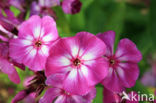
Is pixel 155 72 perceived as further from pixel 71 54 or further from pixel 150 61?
pixel 71 54

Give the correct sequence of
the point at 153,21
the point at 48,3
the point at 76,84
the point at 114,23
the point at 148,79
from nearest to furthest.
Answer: the point at 76,84 < the point at 48,3 < the point at 114,23 < the point at 153,21 < the point at 148,79

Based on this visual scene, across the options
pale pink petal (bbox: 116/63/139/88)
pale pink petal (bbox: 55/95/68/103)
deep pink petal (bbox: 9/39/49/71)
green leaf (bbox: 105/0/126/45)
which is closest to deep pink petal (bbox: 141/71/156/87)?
green leaf (bbox: 105/0/126/45)

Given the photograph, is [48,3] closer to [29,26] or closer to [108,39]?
[29,26]

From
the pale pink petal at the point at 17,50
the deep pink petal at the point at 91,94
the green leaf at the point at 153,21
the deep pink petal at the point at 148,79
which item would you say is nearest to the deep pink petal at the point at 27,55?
the pale pink petal at the point at 17,50

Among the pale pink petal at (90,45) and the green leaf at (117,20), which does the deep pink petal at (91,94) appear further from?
A: the green leaf at (117,20)

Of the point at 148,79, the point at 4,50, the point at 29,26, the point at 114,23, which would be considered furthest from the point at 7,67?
the point at 148,79

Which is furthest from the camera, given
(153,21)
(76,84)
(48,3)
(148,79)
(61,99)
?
(148,79)
